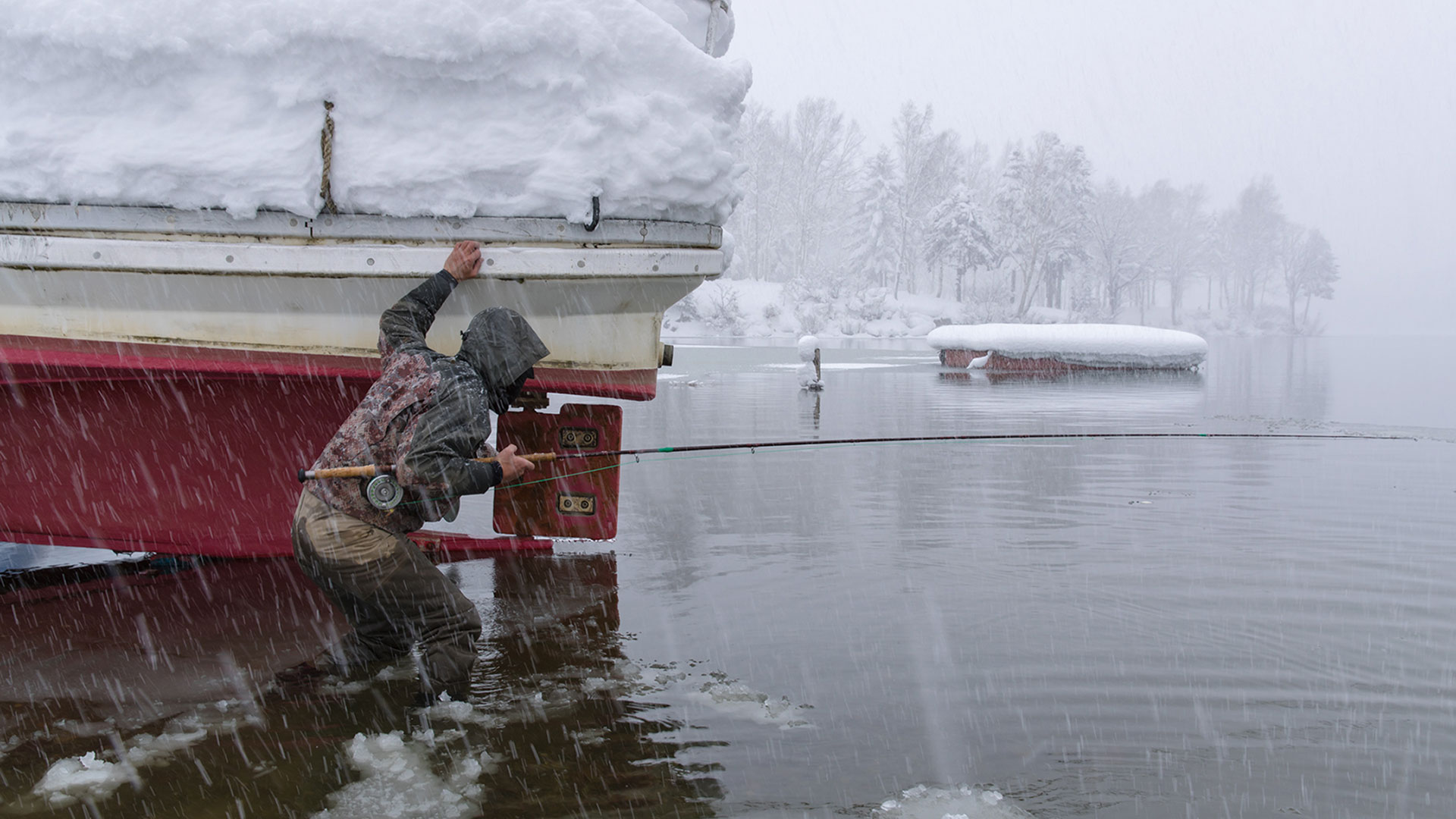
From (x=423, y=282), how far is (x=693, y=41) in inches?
73.0

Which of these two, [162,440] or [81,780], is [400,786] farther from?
[162,440]

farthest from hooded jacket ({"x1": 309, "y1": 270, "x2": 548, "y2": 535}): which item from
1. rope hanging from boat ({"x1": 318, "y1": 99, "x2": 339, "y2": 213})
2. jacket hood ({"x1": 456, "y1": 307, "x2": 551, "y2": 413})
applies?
rope hanging from boat ({"x1": 318, "y1": 99, "x2": 339, "y2": 213})

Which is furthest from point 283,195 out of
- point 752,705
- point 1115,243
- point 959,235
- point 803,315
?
point 1115,243

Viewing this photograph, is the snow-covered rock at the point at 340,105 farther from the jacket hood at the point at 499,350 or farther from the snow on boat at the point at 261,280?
the jacket hood at the point at 499,350

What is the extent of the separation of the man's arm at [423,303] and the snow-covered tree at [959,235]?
6652 cm

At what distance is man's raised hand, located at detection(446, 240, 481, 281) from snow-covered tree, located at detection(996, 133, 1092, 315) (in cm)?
6611

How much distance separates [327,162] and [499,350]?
1.24 metres

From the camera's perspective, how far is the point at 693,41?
16.4ft

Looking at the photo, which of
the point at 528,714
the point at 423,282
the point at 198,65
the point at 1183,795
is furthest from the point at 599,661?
the point at 198,65

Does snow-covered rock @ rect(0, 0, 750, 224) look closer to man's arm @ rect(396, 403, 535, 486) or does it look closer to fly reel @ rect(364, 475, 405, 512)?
man's arm @ rect(396, 403, 535, 486)

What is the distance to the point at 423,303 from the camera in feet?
12.8

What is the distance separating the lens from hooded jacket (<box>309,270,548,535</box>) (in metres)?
3.26

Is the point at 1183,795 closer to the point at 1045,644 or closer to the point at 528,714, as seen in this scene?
the point at 1045,644

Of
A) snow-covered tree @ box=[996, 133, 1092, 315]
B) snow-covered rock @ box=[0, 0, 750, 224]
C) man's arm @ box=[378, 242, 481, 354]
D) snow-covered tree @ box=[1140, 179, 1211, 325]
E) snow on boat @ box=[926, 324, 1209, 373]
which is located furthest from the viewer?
snow-covered tree @ box=[1140, 179, 1211, 325]
